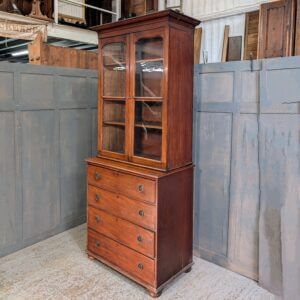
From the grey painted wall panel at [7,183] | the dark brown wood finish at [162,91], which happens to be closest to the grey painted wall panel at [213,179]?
the dark brown wood finish at [162,91]

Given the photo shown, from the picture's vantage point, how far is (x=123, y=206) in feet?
7.95

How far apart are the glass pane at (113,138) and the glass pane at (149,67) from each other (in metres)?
0.36

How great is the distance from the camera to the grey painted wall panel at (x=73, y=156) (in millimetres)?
3281

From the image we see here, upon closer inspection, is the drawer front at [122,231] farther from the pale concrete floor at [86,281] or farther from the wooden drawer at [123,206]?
the pale concrete floor at [86,281]

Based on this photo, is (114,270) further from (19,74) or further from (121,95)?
(19,74)

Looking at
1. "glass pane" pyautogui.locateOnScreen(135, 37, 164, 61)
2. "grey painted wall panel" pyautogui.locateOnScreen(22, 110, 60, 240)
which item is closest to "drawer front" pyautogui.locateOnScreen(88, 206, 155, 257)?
"grey painted wall panel" pyautogui.locateOnScreen(22, 110, 60, 240)

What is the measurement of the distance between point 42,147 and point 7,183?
47 centimetres

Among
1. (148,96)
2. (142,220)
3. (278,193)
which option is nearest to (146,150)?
(148,96)

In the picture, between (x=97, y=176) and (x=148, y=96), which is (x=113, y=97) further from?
(x=97, y=176)

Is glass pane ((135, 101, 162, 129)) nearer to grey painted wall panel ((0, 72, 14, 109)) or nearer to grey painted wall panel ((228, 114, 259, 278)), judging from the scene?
grey painted wall panel ((228, 114, 259, 278))

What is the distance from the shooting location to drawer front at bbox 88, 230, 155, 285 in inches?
90.5

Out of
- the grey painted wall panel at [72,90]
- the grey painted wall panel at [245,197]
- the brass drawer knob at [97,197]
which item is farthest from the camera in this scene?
the grey painted wall panel at [72,90]

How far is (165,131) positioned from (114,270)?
49.7 inches

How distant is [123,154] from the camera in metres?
2.50
